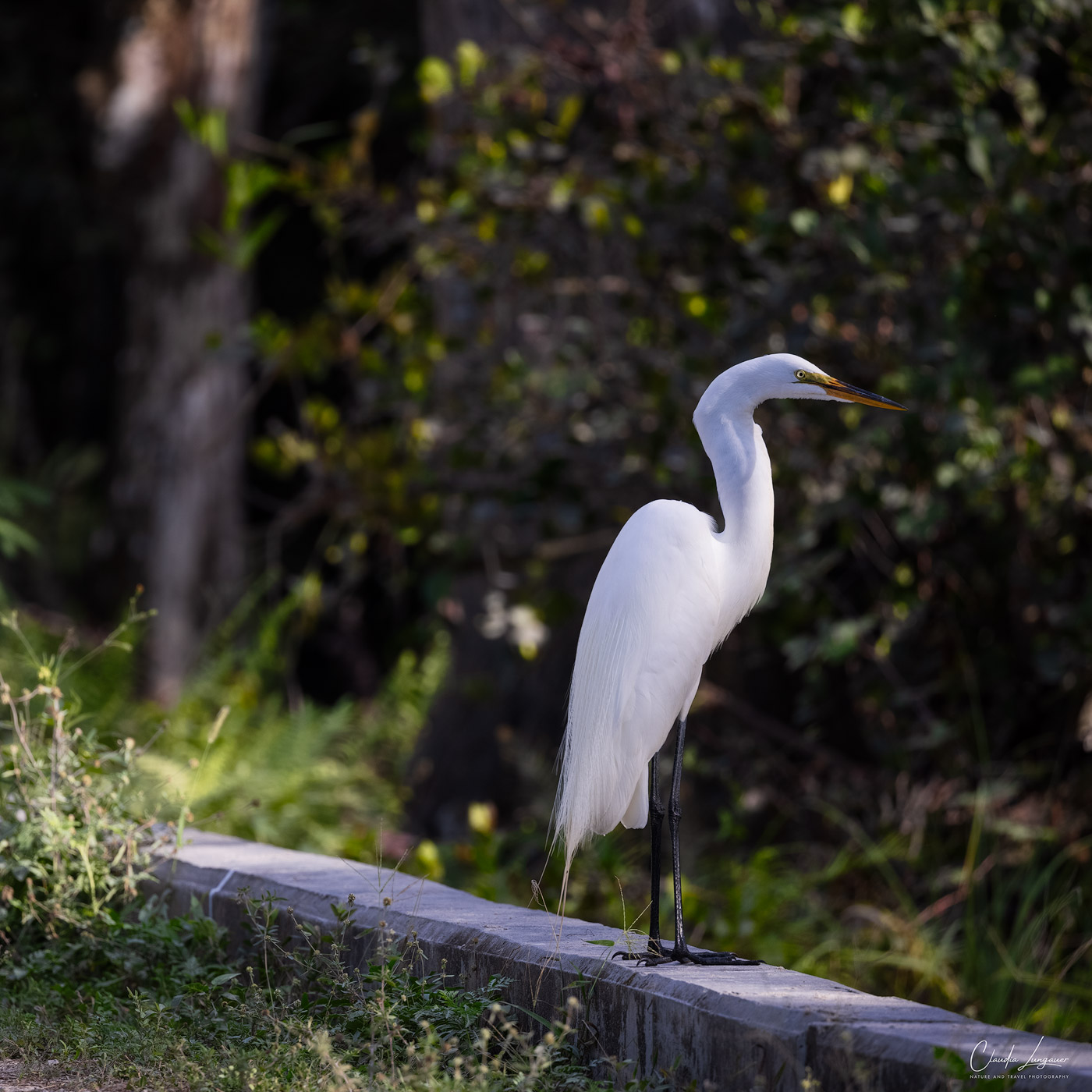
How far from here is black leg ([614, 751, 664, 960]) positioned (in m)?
2.45

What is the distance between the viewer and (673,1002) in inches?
87.5

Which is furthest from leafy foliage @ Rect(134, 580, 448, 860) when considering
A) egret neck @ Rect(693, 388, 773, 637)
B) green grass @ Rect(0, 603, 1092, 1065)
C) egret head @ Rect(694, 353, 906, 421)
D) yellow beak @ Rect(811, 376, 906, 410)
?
yellow beak @ Rect(811, 376, 906, 410)

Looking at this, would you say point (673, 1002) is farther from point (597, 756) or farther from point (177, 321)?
point (177, 321)

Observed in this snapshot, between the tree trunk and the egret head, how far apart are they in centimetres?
514

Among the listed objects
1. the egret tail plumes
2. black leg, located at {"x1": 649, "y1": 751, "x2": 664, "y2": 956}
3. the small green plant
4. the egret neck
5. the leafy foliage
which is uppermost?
the egret neck

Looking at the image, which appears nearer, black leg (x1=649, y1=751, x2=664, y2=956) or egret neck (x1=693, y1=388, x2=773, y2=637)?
black leg (x1=649, y1=751, x2=664, y2=956)

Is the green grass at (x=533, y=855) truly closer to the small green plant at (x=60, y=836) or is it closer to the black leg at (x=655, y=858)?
the small green plant at (x=60, y=836)

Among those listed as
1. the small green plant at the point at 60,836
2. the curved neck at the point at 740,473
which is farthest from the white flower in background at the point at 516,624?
the curved neck at the point at 740,473

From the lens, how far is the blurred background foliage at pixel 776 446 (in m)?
3.72

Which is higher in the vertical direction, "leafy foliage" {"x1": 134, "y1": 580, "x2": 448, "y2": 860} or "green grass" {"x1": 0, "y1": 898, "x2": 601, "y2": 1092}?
"green grass" {"x1": 0, "y1": 898, "x2": 601, "y2": 1092}

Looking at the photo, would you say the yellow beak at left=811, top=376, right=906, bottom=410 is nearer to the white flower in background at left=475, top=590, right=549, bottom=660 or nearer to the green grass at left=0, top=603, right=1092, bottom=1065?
the green grass at left=0, top=603, right=1092, bottom=1065

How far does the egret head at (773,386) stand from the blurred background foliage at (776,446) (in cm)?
110

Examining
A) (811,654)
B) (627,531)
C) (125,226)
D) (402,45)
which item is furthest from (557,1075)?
(402,45)

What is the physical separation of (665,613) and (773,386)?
1.70 ft
